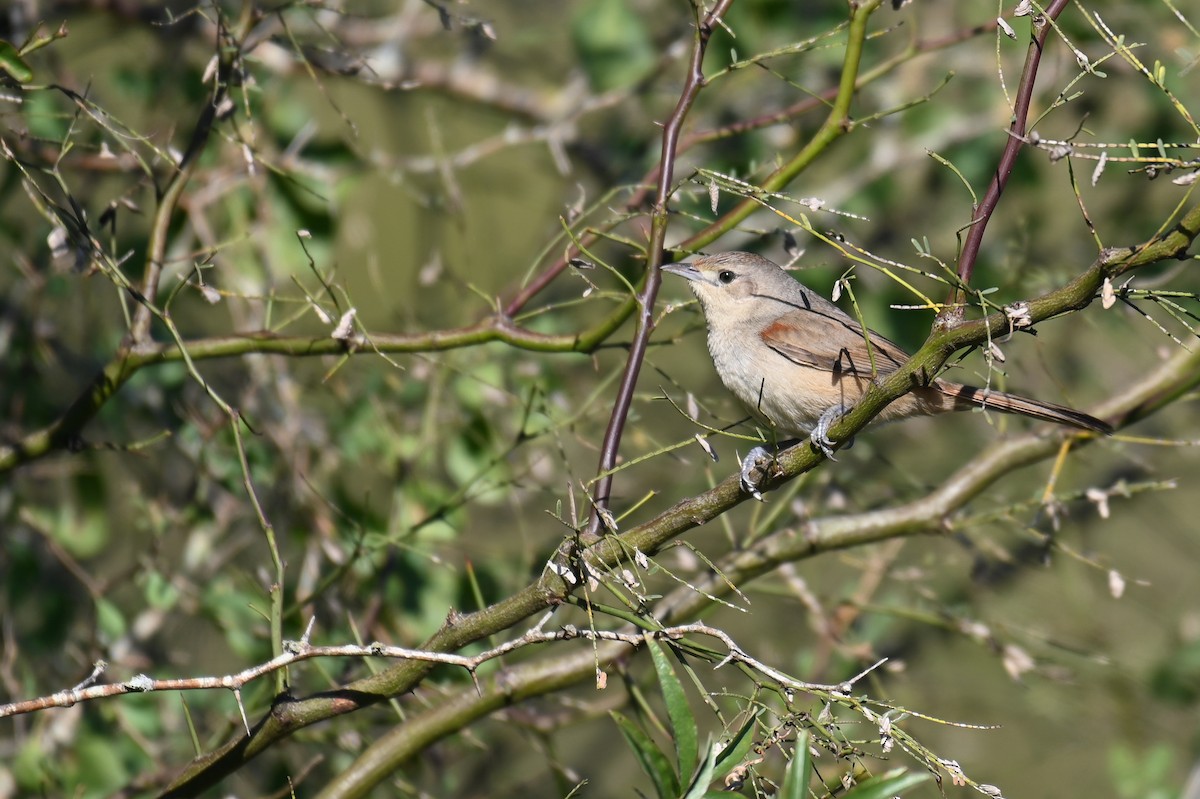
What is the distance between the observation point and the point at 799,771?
78.4 inches

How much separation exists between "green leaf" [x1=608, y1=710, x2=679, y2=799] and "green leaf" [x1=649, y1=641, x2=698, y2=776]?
0.36 ft

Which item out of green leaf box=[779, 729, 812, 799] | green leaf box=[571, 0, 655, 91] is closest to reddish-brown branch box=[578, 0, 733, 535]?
green leaf box=[779, 729, 812, 799]

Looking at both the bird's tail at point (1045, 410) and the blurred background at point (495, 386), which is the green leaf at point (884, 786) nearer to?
the blurred background at point (495, 386)

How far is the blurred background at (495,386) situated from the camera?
3.49 m

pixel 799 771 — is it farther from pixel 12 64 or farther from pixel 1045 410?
pixel 12 64

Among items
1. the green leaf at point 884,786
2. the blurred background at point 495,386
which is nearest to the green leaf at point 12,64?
the blurred background at point 495,386

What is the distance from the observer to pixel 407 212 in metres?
8.91

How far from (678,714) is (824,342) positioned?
216 centimetres

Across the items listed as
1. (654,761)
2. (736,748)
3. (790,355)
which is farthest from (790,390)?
(736,748)

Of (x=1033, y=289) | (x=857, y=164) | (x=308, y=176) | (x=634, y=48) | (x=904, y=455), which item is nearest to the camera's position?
(x=1033, y=289)

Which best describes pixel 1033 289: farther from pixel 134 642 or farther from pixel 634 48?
pixel 134 642

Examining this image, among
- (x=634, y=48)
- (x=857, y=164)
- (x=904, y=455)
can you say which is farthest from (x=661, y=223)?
(x=904, y=455)

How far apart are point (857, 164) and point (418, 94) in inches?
93.2

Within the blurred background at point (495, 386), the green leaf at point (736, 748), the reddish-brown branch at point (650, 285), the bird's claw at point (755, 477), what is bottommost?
the blurred background at point (495, 386)
